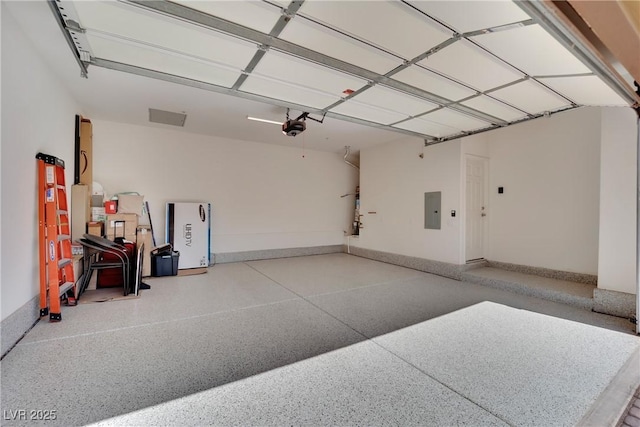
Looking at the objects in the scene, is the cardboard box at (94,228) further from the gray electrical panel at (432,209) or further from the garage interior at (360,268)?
the gray electrical panel at (432,209)

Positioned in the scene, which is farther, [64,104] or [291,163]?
[291,163]

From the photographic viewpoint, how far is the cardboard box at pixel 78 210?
4.34 metres

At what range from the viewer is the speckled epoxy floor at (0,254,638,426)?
1.72 m

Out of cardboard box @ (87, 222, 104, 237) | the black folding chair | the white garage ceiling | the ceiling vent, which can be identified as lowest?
the black folding chair

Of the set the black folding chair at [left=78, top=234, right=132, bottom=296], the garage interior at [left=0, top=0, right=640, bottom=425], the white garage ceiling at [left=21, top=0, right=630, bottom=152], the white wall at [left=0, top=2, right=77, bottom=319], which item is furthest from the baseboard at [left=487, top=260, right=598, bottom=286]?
the white wall at [left=0, top=2, right=77, bottom=319]

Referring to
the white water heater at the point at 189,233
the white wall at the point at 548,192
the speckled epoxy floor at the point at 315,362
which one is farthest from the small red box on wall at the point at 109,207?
the white wall at the point at 548,192

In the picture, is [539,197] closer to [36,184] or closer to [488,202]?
[488,202]

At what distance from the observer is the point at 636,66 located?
7.96 ft

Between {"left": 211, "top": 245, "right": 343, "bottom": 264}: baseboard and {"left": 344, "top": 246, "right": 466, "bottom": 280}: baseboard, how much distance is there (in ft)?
3.08

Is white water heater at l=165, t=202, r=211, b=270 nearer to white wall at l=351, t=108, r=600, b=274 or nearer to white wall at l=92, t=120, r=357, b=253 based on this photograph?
white wall at l=92, t=120, r=357, b=253

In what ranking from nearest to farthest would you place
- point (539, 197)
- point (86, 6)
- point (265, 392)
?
point (265, 392) → point (86, 6) → point (539, 197)

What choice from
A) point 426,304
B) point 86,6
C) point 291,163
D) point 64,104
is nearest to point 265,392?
point 426,304

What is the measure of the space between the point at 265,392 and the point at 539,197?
5.80 meters

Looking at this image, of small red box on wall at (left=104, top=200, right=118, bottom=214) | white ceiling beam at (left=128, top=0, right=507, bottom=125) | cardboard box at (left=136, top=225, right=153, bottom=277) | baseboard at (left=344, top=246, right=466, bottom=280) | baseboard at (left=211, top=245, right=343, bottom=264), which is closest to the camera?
white ceiling beam at (left=128, top=0, right=507, bottom=125)
